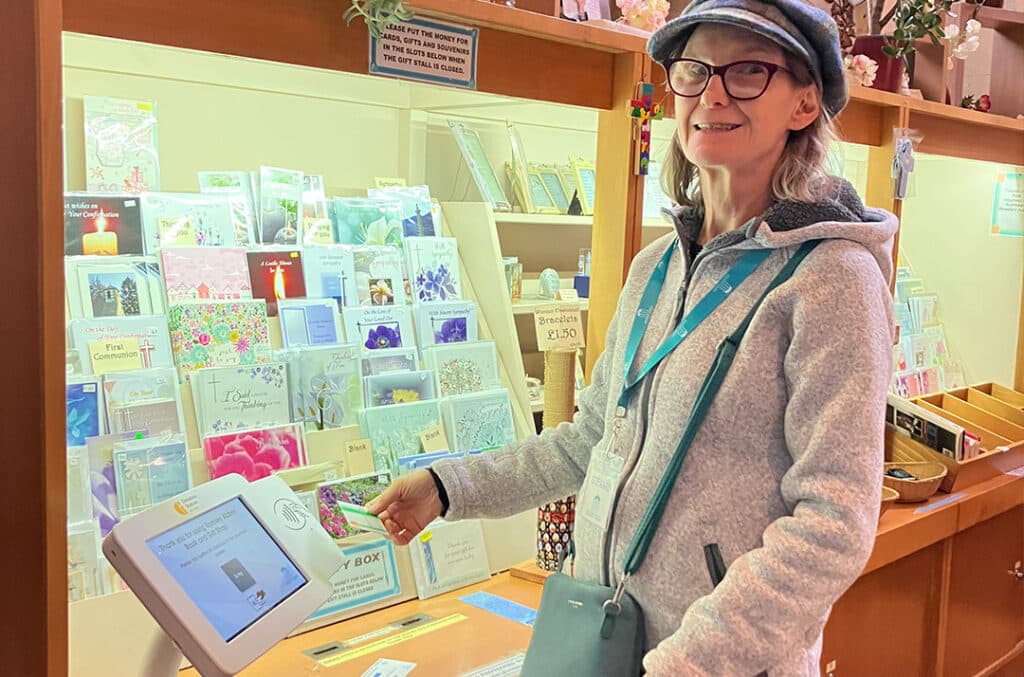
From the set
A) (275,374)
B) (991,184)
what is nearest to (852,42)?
(991,184)

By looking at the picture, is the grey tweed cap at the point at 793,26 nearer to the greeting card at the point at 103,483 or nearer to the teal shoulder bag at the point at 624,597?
the teal shoulder bag at the point at 624,597

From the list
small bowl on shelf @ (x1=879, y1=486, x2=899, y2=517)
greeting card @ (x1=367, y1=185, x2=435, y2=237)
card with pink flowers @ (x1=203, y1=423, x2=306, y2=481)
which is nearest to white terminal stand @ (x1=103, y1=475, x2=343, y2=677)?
card with pink flowers @ (x1=203, y1=423, x2=306, y2=481)

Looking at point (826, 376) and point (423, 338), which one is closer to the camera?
point (826, 376)

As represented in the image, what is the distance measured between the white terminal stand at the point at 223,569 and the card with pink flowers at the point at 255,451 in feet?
1.83

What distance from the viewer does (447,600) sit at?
2.17 metres

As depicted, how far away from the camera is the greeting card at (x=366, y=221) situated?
2365mm

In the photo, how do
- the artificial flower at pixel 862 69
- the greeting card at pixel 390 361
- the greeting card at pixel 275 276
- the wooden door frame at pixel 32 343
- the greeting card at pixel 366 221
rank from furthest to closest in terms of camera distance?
the artificial flower at pixel 862 69, the greeting card at pixel 366 221, the greeting card at pixel 390 361, the greeting card at pixel 275 276, the wooden door frame at pixel 32 343

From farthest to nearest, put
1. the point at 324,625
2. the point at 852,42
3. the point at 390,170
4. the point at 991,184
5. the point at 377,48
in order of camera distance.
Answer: the point at 991,184 < the point at 852,42 < the point at 390,170 < the point at 324,625 < the point at 377,48

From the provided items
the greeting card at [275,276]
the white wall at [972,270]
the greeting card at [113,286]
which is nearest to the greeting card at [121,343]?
the greeting card at [113,286]

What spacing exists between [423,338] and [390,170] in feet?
2.07

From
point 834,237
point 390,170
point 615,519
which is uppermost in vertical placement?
point 390,170

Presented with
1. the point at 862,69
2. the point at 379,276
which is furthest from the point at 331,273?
the point at 862,69

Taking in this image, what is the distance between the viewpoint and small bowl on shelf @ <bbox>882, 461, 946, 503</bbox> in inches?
110

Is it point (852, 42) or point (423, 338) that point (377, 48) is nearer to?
point (423, 338)
